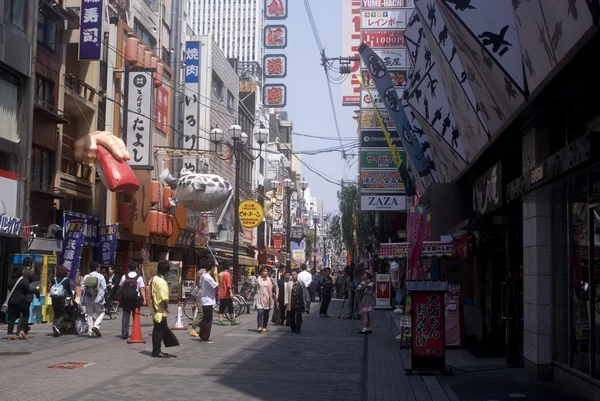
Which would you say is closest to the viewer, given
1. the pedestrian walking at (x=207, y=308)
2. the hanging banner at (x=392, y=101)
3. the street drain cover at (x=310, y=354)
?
the street drain cover at (x=310, y=354)

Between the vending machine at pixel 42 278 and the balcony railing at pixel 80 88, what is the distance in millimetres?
7797

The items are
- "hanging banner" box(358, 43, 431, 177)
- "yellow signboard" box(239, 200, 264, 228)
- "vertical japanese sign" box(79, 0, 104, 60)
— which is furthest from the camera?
"yellow signboard" box(239, 200, 264, 228)

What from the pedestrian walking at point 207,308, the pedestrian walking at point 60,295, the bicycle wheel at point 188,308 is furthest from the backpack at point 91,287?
the bicycle wheel at point 188,308

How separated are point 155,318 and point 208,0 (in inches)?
3539

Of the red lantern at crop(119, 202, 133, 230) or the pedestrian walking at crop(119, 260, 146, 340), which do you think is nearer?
the pedestrian walking at crop(119, 260, 146, 340)

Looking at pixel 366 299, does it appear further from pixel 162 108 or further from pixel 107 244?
pixel 162 108

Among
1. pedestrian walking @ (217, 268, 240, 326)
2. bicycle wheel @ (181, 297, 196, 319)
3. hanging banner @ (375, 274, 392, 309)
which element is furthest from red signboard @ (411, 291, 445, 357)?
hanging banner @ (375, 274, 392, 309)

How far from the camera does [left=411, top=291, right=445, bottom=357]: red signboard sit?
45.6 feet

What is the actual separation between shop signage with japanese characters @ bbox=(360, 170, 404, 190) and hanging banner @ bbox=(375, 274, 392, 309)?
180 inches

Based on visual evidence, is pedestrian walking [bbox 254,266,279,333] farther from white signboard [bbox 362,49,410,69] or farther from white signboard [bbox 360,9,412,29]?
white signboard [bbox 360,9,412,29]

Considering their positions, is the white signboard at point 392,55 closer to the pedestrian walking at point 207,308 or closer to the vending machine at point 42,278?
the vending machine at point 42,278

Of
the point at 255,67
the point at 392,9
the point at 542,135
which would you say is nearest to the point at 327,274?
the point at 392,9

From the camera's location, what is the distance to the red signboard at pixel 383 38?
105 ft

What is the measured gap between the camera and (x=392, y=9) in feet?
105
